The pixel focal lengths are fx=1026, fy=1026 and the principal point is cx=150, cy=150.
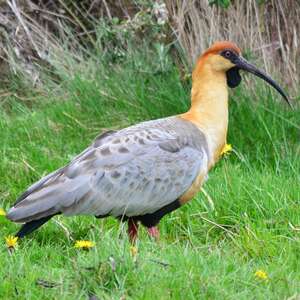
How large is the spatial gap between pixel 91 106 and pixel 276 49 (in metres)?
1.59

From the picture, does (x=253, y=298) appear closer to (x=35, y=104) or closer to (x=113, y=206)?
(x=113, y=206)

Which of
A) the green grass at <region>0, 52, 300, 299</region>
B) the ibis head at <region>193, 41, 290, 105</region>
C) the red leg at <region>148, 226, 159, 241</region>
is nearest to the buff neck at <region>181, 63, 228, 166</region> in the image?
the ibis head at <region>193, 41, 290, 105</region>

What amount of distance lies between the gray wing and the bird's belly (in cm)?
3

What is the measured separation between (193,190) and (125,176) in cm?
44

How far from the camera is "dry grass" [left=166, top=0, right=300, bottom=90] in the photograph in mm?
8336

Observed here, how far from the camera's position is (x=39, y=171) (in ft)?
23.7

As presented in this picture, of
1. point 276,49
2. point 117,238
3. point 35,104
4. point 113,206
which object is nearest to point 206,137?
point 113,206

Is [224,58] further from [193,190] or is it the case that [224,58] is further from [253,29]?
[253,29]

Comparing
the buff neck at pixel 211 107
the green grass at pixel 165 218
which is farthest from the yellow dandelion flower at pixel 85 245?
the buff neck at pixel 211 107

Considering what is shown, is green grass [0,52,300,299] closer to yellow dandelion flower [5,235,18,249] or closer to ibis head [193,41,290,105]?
yellow dandelion flower [5,235,18,249]

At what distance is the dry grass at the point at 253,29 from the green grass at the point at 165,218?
397 millimetres

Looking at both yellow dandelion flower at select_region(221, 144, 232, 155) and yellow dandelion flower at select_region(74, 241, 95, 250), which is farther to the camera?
yellow dandelion flower at select_region(221, 144, 232, 155)

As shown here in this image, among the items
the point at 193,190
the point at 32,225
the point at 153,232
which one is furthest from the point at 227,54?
the point at 32,225

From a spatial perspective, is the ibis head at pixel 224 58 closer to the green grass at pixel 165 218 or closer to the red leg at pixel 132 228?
the green grass at pixel 165 218
